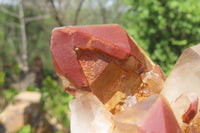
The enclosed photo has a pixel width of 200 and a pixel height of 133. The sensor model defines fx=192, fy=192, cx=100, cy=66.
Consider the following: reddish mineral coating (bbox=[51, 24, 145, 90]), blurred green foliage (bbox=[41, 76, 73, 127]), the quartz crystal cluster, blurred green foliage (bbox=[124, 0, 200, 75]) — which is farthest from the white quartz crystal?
blurred green foliage (bbox=[41, 76, 73, 127])

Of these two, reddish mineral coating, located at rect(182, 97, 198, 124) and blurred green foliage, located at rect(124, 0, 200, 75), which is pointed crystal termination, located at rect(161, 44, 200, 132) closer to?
reddish mineral coating, located at rect(182, 97, 198, 124)

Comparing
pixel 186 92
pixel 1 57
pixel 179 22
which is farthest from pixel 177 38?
pixel 1 57

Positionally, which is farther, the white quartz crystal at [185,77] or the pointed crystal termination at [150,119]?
the white quartz crystal at [185,77]

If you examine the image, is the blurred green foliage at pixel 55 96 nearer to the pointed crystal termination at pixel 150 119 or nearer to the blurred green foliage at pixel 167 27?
the blurred green foliage at pixel 167 27

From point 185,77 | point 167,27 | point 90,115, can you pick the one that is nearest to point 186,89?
point 185,77

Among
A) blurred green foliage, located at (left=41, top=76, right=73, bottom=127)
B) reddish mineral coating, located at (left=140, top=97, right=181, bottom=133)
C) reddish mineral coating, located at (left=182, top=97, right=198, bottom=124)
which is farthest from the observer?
blurred green foliage, located at (left=41, top=76, right=73, bottom=127)

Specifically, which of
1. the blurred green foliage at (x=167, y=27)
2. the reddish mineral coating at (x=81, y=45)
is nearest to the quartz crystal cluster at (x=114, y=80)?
the reddish mineral coating at (x=81, y=45)
